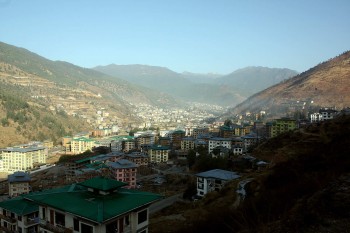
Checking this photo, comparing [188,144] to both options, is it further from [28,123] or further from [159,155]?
[28,123]

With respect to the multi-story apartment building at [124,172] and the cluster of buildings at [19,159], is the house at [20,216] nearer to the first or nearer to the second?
the multi-story apartment building at [124,172]

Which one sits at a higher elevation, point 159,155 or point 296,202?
point 296,202

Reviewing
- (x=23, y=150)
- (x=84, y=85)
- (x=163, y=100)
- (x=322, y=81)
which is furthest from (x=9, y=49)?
(x=322, y=81)

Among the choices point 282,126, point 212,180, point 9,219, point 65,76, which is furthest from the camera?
point 65,76

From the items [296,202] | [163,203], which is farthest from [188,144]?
[296,202]

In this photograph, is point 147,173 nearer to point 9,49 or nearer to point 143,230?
point 143,230

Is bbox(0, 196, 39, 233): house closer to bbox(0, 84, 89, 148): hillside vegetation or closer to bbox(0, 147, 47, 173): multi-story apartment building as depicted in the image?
bbox(0, 147, 47, 173): multi-story apartment building

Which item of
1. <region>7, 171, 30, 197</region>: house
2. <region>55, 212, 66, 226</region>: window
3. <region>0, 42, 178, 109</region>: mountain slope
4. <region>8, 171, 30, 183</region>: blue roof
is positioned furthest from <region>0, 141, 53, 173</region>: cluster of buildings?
<region>0, 42, 178, 109</region>: mountain slope
